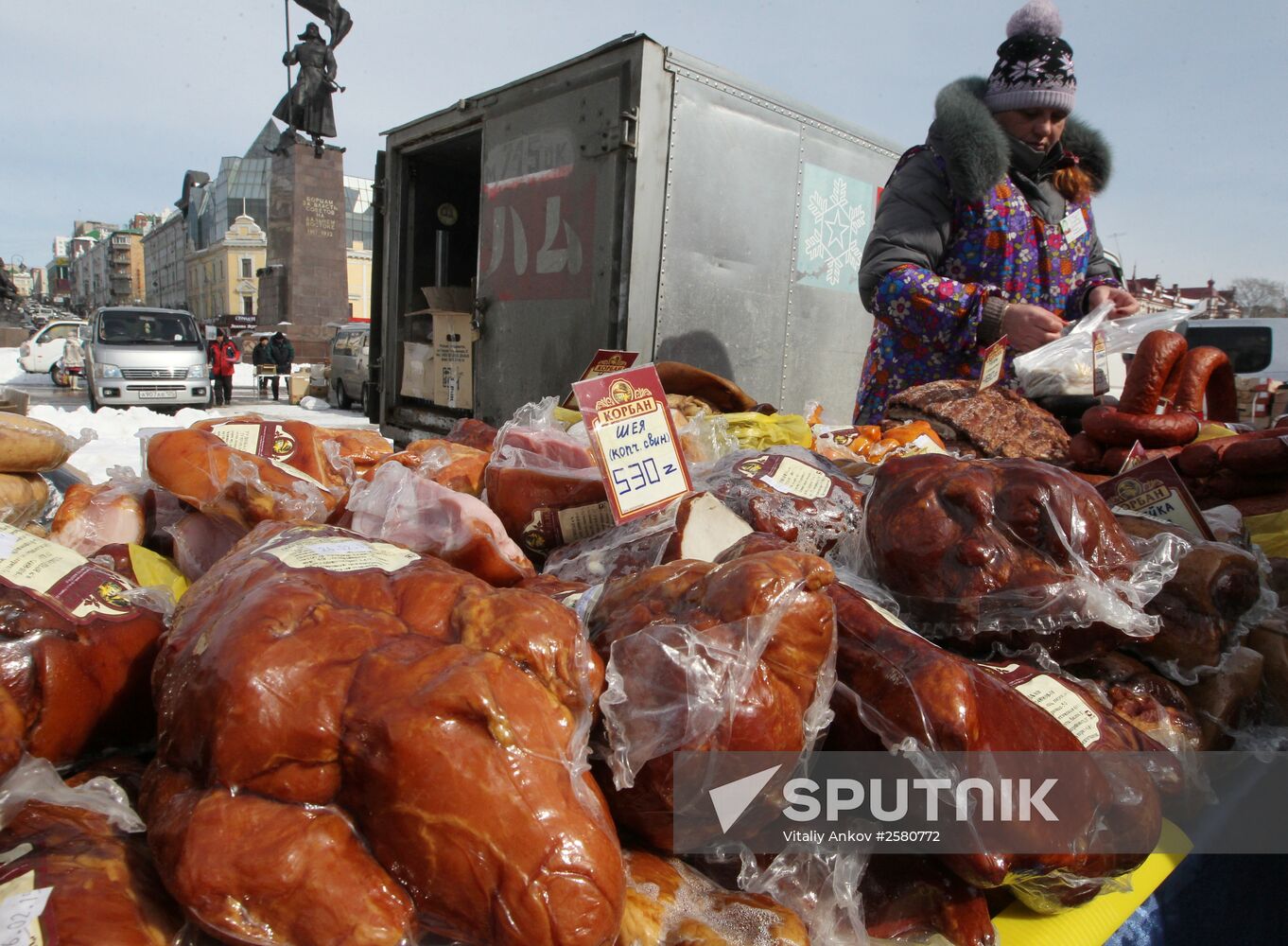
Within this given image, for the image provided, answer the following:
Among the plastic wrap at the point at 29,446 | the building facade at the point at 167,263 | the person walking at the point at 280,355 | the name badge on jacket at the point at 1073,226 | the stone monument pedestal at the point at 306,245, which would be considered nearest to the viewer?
the plastic wrap at the point at 29,446

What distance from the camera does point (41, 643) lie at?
983 mm

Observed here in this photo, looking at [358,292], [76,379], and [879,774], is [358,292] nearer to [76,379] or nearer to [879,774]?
[76,379]

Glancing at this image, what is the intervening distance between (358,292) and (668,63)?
60670 millimetres

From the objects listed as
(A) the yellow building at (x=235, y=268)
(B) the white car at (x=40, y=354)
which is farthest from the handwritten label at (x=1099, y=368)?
(A) the yellow building at (x=235, y=268)

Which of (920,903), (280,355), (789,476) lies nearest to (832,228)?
(789,476)

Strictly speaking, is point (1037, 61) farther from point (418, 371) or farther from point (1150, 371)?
point (418, 371)

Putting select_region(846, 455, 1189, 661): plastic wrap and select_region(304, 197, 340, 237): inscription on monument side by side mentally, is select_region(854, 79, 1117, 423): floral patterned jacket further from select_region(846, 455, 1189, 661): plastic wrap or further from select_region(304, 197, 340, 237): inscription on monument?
select_region(304, 197, 340, 237): inscription on monument

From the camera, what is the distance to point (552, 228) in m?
4.81

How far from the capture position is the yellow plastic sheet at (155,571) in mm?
1468

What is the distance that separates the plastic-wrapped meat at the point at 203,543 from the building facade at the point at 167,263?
83.2 metres

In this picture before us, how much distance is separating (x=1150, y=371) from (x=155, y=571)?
2669 millimetres

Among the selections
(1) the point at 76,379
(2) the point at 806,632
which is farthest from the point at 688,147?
(1) the point at 76,379

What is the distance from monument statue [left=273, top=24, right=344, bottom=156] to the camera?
60.6 feet

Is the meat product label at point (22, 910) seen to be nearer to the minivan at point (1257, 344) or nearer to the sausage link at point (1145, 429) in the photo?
the sausage link at point (1145, 429)
